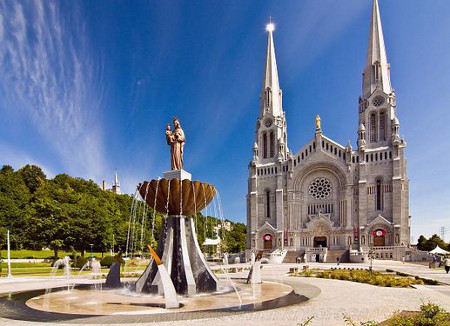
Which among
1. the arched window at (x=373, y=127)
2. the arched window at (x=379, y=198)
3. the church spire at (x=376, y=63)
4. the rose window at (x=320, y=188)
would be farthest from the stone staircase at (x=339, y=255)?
the church spire at (x=376, y=63)

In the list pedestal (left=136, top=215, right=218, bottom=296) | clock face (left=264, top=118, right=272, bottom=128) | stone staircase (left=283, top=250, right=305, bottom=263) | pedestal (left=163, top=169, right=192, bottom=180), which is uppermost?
clock face (left=264, top=118, right=272, bottom=128)

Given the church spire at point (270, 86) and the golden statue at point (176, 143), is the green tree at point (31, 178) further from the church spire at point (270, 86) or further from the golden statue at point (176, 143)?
the golden statue at point (176, 143)

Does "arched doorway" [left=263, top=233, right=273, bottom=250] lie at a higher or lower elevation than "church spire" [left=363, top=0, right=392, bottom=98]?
lower

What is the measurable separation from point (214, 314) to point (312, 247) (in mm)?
59230

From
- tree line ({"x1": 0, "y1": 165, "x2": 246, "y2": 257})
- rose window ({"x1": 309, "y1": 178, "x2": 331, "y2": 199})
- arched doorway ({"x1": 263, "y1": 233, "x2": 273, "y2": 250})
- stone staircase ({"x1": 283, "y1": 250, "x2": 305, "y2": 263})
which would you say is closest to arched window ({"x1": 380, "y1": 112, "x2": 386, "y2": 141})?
rose window ({"x1": 309, "y1": 178, "x2": 331, "y2": 199})

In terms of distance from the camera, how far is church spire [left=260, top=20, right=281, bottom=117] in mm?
80062

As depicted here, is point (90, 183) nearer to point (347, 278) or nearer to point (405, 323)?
point (347, 278)

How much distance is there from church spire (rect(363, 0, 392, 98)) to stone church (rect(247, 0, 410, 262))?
0.19m

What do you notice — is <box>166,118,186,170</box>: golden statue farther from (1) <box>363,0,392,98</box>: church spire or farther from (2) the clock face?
(2) the clock face

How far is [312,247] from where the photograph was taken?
221ft

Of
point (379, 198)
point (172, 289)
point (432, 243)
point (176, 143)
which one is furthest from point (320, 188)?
point (172, 289)

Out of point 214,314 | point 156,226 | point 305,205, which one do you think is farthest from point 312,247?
point 214,314

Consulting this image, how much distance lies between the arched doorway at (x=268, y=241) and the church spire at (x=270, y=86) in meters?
25.0

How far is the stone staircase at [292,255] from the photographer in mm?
62719
